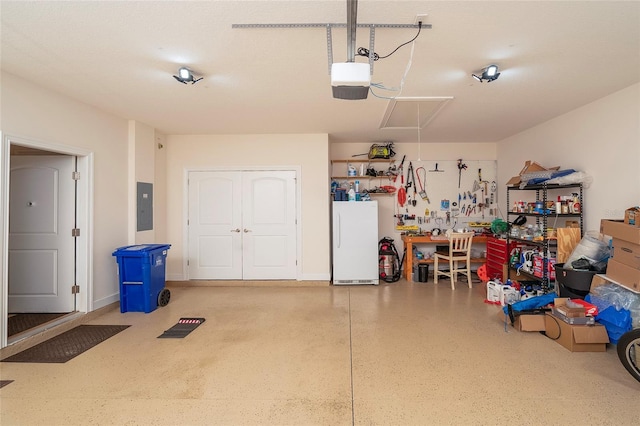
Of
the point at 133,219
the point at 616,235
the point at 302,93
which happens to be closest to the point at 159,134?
the point at 133,219

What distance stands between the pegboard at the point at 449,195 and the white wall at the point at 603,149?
1441mm

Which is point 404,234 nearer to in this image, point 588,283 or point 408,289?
point 408,289

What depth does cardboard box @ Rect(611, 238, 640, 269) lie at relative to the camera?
8.44 feet

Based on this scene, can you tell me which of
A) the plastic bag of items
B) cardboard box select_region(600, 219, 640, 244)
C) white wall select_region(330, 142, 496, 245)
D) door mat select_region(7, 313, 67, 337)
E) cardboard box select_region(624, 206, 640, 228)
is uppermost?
white wall select_region(330, 142, 496, 245)

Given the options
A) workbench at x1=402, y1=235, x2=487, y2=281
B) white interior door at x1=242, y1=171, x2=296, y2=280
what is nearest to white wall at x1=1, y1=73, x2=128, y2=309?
white interior door at x1=242, y1=171, x2=296, y2=280

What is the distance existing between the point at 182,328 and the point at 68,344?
1.06 metres

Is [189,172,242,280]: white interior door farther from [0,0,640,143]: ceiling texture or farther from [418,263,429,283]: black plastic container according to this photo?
[418,263,429,283]: black plastic container

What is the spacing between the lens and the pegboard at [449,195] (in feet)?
18.8

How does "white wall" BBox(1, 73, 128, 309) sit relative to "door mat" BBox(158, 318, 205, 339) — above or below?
above

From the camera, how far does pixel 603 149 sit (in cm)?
341

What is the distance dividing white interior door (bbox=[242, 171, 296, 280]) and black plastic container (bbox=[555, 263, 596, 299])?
12.1ft

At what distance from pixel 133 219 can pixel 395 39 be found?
4.20 m

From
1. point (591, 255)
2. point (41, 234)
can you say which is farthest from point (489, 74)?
point (41, 234)

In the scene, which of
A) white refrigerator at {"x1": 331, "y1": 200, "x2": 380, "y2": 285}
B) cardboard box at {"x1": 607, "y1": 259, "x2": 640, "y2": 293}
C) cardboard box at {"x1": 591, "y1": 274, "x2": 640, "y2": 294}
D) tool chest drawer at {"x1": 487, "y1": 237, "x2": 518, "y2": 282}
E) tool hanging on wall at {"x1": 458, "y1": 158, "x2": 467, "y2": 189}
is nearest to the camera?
cardboard box at {"x1": 607, "y1": 259, "x2": 640, "y2": 293}
